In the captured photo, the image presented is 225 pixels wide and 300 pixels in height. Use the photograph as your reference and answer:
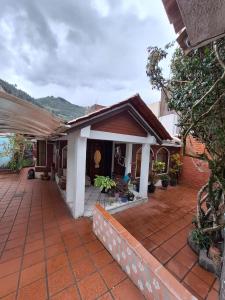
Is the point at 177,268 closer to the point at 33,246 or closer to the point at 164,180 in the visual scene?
the point at 33,246

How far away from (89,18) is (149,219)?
7.34 m

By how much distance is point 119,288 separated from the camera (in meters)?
2.77

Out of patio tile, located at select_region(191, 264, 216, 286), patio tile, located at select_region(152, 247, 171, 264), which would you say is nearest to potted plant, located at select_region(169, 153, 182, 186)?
patio tile, located at select_region(152, 247, 171, 264)

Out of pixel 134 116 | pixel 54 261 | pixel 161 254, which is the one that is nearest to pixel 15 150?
pixel 134 116

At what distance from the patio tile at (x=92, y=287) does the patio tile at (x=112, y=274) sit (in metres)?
0.11

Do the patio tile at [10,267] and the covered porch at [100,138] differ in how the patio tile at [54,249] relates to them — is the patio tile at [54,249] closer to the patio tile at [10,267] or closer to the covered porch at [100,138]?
the patio tile at [10,267]

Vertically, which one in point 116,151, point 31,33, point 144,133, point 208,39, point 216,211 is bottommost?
point 216,211

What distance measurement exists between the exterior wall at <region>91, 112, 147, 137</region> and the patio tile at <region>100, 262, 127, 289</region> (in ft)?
12.7

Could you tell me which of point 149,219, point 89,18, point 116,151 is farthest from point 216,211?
point 89,18

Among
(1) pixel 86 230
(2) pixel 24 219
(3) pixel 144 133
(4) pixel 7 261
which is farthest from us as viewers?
(3) pixel 144 133

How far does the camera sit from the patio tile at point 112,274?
2879 mm

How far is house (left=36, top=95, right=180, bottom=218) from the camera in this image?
5004 mm

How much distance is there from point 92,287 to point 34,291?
101 cm

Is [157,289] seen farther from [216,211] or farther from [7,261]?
[7,261]
